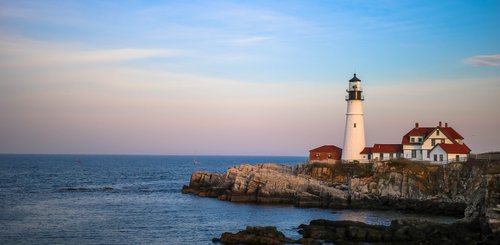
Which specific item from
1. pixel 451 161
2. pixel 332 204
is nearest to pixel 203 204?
pixel 332 204

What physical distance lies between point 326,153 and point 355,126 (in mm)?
5717

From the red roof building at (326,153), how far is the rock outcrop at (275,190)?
8.55 m

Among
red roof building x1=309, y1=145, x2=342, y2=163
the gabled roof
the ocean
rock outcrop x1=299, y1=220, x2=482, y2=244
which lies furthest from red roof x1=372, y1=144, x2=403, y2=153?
rock outcrop x1=299, y1=220, x2=482, y2=244

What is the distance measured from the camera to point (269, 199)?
51.1 metres

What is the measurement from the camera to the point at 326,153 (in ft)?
217

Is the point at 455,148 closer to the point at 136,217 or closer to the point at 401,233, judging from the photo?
the point at 401,233

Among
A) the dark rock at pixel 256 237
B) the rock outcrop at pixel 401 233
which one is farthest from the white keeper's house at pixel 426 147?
the dark rock at pixel 256 237

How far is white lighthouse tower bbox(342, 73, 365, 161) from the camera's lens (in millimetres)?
62156

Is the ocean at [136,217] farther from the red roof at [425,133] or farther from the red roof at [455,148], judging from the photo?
the red roof at [425,133]

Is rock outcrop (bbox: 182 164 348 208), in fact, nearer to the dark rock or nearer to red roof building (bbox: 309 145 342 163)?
red roof building (bbox: 309 145 342 163)

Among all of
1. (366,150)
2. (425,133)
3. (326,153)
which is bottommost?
(326,153)

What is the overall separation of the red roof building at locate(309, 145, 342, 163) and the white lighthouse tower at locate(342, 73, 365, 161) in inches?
116

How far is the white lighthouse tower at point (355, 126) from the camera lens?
62156 millimetres

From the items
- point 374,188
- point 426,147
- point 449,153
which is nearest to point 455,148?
point 449,153
